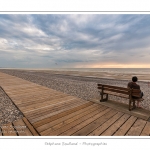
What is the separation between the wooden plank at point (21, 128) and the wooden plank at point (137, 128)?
2913 mm

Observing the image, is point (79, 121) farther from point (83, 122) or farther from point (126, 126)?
point (126, 126)

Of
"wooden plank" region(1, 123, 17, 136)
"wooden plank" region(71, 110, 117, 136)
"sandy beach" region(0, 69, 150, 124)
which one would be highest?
"sandy beach" region(0, 69, 150, 124)

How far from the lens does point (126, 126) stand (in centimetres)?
344

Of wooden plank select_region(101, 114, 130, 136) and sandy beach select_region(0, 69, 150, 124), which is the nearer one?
wooden plank select_region(101, 114, 130, 136)

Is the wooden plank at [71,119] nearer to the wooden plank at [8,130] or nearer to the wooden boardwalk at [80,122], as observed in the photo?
the wooden boardwalk at [80,122]

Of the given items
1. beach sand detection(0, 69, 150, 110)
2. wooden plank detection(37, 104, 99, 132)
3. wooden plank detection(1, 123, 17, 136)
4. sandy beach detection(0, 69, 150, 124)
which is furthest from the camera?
beach sand detection(0, 69, 150, 110)

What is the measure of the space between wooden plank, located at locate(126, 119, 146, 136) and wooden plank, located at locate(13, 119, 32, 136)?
291 centimetres

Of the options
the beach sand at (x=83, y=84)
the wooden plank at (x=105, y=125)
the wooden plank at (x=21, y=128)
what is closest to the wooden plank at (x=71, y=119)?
the wooden plank at (x=21, y=128)

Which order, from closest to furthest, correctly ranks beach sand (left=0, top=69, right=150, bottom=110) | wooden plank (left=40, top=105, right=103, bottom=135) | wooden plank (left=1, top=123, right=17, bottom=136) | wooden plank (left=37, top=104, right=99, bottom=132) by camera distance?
1. wooden plank (left=1, top=123, right=17, bottom=136)
2. wooden plank (left=40, top=105, right=103, bottom=135)
3. wooden plank (left=37, top=104, right=99, bottom=132)
4. beach sand (left=0, top=69, right=150, bottom=110)

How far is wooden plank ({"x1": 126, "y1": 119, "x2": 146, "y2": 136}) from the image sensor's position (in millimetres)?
3108

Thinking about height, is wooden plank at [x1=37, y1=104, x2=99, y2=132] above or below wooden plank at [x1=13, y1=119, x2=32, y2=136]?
above

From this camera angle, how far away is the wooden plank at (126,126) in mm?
3105

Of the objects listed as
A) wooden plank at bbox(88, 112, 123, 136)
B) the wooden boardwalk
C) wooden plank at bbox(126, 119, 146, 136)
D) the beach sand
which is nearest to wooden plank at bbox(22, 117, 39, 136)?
the wooden boardwalk

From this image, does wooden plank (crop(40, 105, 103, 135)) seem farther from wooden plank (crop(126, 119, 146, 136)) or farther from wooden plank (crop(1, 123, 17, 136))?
wooden plank (crop(126, 119, 146, 136))
